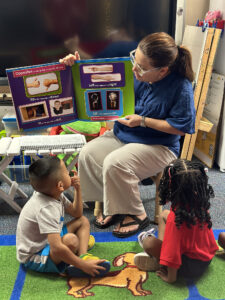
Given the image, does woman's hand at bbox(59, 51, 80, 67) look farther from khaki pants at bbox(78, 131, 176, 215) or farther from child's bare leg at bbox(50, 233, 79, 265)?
child's bare leg at bbox(50, 233, 79, 265)

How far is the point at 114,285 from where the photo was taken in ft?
4.93

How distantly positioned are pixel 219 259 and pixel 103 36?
1.75m

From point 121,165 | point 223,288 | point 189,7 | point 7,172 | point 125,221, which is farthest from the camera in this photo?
point 189,7

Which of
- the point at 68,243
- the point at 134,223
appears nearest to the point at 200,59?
the point at 134,223

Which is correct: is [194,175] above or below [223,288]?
above

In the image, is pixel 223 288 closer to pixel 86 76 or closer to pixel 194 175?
pixel 194 175

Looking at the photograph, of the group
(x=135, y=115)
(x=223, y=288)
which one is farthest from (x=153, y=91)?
(x=223, y=288)

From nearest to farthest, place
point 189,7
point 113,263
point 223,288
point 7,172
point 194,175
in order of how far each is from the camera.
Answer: point 194,175 → point 223,288 → point 113,263 → point 7,172 → point 189,7

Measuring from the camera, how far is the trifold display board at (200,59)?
7.79ft

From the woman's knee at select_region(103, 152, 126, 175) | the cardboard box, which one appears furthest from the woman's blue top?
the cardboard box

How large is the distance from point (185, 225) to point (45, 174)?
625 mm

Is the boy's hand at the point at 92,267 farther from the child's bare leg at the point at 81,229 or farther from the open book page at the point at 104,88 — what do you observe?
the open book page at the point at 104,88

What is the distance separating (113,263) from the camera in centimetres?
164

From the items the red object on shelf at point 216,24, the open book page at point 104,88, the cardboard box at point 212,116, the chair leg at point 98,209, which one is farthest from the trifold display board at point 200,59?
the chair leg at point 98,209
